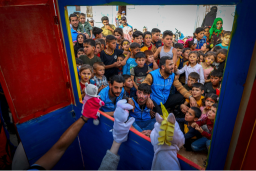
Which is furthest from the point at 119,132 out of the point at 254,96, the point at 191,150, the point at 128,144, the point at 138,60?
the point at 138,60

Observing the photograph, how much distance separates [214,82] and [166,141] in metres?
2.20

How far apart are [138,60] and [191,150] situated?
1.92 m

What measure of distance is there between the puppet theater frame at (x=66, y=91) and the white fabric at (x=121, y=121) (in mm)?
79

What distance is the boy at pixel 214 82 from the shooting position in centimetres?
262

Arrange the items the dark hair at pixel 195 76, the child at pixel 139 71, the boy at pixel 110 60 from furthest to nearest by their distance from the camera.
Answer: the boy at pixel 110 60 < the child at pixel 139 71 < the dark hair at pixel 195 76

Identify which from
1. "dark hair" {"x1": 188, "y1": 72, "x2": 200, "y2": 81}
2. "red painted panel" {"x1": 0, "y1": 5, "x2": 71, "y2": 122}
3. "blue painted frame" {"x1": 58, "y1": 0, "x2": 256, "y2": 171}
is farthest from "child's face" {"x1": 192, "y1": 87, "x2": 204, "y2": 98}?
"red painted panel" {"x1": 0, "y1": 5, "x2": 71, "y2": 122}

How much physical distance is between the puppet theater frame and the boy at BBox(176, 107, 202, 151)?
0.40m

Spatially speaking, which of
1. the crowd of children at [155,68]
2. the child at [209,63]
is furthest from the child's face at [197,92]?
the child at [209,63]

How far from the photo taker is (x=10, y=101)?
1398mm

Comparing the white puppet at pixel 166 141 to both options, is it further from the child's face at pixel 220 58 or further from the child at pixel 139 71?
the child's face at pixel 220 58

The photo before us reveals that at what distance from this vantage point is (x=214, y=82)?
267cm

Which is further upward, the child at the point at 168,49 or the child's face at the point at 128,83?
the child at the point at 168,49

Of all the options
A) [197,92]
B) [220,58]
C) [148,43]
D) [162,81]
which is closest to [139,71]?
[162,81]

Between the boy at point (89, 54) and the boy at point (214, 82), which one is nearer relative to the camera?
the boy at point (214, 82)
